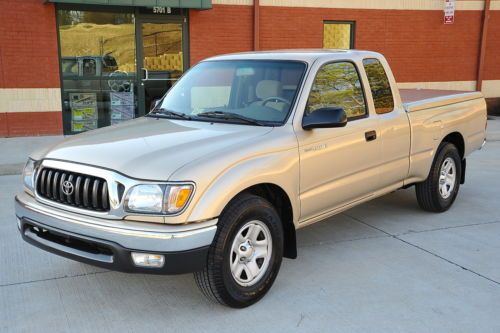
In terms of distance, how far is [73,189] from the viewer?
3.49 metres

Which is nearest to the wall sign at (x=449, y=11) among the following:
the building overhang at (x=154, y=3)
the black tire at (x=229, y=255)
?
the building overhang at (x=154, y=3)

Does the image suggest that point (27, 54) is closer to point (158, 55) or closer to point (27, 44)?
point (27, 44)

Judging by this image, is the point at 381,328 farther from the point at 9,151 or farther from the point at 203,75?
the point at 9,151

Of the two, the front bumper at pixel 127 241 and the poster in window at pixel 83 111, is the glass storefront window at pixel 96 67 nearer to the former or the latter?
the poster in window at pixel 83 111

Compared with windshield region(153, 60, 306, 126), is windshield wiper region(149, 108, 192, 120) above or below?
below

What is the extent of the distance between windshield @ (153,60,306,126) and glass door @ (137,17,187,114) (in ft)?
23.1

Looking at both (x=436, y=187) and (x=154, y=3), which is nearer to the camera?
(x=436, y=187)

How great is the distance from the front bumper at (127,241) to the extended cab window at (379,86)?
2.49m

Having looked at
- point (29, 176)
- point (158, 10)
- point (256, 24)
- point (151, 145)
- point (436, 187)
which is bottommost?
point (436, 187)

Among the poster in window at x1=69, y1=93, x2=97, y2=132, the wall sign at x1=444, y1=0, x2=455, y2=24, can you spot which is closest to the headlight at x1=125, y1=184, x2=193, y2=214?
the poster in window at x1=69, y1=93, x2=97, y2=132

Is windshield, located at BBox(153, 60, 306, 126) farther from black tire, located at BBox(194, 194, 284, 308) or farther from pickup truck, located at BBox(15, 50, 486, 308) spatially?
black tire, located at BBox(194, 194, 284, 308)

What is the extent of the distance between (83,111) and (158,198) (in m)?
9.16

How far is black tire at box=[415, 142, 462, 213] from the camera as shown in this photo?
19.4 feet

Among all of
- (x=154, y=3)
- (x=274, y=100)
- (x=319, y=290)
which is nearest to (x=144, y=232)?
(x=319, y=290)
